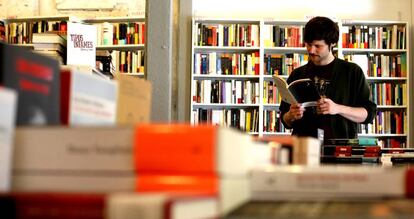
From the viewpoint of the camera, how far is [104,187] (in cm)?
91

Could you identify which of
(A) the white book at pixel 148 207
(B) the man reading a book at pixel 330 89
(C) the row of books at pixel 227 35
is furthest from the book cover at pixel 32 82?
(C) the row of books at pixel 227 35

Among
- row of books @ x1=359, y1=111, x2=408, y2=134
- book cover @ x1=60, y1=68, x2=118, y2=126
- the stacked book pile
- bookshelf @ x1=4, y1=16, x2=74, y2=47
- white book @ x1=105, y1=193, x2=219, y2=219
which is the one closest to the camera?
white book @ x1=105, y1=193, x2=219, y2=219

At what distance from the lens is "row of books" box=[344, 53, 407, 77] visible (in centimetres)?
727

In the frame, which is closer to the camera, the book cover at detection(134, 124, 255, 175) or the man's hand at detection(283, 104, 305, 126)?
the book cover at detection(134, 124, 255, 175)

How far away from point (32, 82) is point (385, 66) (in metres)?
6.64

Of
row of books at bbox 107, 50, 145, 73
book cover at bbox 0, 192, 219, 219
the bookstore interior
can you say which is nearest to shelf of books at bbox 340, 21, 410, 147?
row of books at bbox 107, 50, 145, 73

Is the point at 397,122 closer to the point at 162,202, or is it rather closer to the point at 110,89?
the point at 110,89

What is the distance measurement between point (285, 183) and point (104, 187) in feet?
1.08

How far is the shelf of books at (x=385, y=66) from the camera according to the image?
726 centimetres

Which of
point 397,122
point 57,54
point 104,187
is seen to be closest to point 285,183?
point 104,187

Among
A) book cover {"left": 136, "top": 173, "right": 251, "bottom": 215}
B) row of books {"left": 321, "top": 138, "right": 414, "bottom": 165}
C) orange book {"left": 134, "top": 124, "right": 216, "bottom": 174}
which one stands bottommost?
row of books {"left": 321, "top": 138, "right": 414, "bottom": 165}

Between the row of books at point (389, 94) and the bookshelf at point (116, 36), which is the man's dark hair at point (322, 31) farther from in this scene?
the bookshelf at point (116, 36)

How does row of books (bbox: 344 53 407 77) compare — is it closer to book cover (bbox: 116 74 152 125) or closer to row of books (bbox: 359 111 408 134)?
row of books (bbox: 359 111 408 134)

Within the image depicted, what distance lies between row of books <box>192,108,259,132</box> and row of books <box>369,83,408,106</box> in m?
1.34
